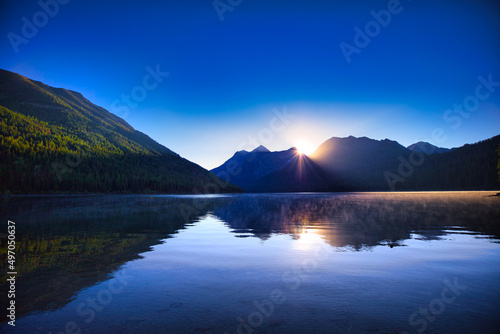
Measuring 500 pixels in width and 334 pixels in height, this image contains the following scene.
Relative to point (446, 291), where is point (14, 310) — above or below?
below

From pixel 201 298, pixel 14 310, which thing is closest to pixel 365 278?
pixel 201 298

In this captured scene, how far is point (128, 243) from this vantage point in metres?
23.0

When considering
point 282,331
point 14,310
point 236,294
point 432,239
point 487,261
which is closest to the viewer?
point 282,331

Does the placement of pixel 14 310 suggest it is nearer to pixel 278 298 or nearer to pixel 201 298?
pixel 201 298

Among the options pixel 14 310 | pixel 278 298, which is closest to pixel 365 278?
pixel 278 298

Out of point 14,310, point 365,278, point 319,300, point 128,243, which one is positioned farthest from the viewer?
point 128,243

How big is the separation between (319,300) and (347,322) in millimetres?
1878

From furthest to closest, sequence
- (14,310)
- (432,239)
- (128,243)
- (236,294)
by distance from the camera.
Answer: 1. (432,239)
2. (128,243)
3. (236,294)
4. (14,310)

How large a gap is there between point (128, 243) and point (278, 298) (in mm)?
16619

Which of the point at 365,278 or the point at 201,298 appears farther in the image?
the point at 365,278

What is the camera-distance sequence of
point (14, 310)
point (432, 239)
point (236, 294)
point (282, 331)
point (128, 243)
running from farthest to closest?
point (432, 239) < point (128, 243) < point (236, 294) < point (14, 310) < point (282, 331)

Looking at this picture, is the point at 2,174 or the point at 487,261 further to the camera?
the point at 2,174

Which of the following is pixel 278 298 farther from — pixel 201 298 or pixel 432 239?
pixel 432 239

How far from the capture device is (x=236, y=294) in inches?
444
